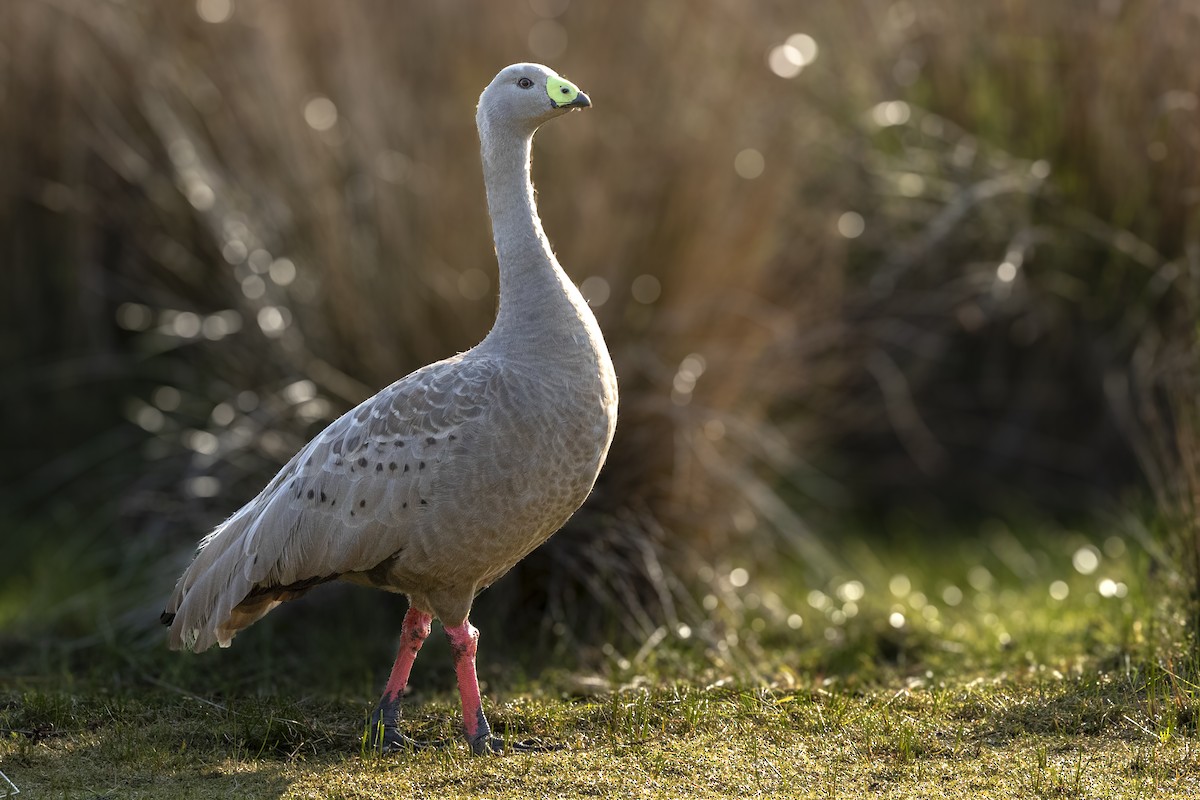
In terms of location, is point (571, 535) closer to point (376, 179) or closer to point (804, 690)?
point (804, 690)

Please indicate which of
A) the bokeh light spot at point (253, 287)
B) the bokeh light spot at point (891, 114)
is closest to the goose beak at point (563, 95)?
the bokeh light spot at point (253, 287)

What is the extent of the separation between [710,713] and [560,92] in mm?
1996

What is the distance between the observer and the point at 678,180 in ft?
22.2

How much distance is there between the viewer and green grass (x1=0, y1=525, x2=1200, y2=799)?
409 cm

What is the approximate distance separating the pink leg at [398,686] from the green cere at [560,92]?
5.36 feet

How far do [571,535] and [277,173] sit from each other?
7.58 ft

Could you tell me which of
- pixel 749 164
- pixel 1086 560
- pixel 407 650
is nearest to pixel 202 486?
pixel 407 650

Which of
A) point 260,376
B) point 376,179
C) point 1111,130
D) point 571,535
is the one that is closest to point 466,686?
point 571,535

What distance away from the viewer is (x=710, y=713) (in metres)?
4.65

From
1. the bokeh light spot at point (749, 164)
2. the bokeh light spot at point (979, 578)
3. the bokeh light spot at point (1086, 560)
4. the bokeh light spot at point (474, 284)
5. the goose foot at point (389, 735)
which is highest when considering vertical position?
the bokeh light spot at point (749, 164)

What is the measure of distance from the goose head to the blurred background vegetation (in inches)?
72.0

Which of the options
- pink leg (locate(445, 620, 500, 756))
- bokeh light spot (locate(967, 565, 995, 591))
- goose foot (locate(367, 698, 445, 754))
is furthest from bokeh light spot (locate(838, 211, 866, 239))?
goose foot (locate(367, 698, 445, 754))

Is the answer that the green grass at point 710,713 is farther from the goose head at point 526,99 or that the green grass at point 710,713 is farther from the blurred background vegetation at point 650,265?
the goose head at point 526,99

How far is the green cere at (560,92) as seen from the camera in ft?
14.6
